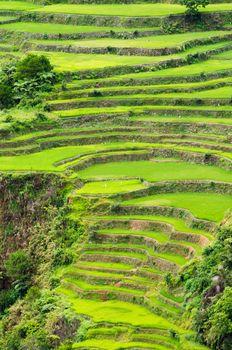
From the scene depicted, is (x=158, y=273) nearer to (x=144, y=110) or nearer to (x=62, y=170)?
(x=62, y=170)

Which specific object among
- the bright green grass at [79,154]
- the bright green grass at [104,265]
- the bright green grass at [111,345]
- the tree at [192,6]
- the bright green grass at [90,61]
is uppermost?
the tree at [192,6]

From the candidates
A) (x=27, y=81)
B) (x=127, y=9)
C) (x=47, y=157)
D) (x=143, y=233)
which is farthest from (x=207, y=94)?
(x=127, y=9)

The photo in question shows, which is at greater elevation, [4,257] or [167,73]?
[167,73]

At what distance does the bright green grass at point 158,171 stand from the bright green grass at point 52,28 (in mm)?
18724

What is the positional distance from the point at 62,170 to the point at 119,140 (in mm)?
4706

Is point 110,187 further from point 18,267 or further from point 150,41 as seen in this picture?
point 150,41

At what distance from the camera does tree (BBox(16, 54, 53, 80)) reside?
59.7 meters

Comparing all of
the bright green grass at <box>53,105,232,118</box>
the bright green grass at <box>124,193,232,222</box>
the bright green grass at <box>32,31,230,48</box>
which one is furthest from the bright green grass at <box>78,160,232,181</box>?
the bright green grass at <box>32,31,230,48</box>

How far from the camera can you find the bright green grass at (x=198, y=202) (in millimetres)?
44028

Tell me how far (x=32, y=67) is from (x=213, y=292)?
2413 cm

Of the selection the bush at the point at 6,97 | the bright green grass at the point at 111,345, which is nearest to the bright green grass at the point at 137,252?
the bright green grass at the point at 111,345

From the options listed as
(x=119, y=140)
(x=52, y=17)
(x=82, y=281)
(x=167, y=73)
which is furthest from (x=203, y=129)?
(x=52, y=17)

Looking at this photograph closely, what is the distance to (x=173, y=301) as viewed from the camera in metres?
39.6

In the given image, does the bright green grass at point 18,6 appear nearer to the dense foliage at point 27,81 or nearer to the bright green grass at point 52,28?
the bright green grass at point 52,28
